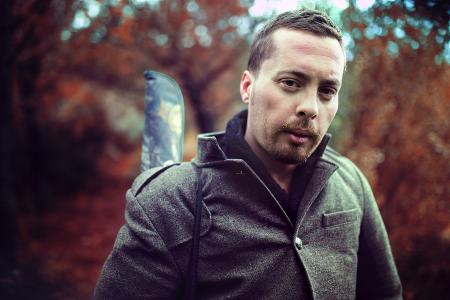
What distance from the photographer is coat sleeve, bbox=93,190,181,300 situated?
5.49 ft

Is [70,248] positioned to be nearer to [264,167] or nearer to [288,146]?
[264,167]

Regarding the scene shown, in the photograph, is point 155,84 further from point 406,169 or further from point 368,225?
point 406,169

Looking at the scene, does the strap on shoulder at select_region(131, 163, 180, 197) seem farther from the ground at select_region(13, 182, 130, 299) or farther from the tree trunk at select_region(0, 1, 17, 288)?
the tree trunk at select_region(0, 1, 17, 288)

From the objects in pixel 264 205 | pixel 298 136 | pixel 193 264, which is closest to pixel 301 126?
pixel 298 136

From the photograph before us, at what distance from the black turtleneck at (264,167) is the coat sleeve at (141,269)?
0.62 metres

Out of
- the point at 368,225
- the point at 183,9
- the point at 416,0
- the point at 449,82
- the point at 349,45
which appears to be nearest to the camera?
the point at 368,225

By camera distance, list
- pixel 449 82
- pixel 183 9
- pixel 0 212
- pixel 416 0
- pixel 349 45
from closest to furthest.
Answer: pixel 416 0 < pixel 449 82 < pixel 349 45 < pixel 0 212 < pixel 183 9

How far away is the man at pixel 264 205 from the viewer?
5.64 ft

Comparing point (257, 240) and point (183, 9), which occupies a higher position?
point (183, 9)

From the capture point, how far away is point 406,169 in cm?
389

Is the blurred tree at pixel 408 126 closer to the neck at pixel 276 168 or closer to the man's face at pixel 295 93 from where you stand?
the man's face at pixel 295 93

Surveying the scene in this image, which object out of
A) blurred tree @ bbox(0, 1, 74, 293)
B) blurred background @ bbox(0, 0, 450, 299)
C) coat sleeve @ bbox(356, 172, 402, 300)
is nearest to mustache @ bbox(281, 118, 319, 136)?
coat sleeve @ bbox(356, 172, 402, 300)

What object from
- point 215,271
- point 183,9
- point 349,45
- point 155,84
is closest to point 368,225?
→ point 215,271

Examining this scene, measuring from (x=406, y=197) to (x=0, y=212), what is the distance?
5.55m
